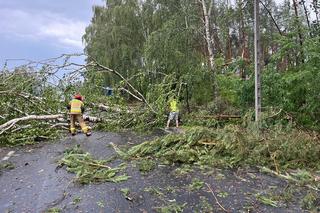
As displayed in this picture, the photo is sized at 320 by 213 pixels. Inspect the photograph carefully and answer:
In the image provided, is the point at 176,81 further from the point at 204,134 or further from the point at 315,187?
the point at 315,187

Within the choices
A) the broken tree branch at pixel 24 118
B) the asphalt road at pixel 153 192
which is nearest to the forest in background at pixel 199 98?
the broken tree branch at pixel 24 118

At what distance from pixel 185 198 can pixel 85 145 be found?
166 inches

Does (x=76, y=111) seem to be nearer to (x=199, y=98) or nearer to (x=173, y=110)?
(x=173, y=110)

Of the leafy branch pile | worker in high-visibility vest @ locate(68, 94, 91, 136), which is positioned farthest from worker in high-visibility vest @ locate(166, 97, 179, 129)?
the leafy branch pile

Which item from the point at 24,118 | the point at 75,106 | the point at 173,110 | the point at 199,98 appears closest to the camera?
the point at 24,118

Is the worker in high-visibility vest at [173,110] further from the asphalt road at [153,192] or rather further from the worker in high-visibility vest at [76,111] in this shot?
the asphalt road at [153,192]

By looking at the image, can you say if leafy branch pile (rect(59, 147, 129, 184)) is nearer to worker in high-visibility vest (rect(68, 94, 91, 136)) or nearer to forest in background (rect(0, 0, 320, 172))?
forest in background (rect(0, 0, 320, 172))

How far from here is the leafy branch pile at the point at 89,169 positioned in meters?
5.64

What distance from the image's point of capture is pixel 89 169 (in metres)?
6.11

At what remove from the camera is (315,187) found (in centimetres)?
534

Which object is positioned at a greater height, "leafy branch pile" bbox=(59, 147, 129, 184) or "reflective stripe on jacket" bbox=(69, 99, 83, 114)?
"reflective stripe on jacket" bbox=(69, 99, 83, 114)

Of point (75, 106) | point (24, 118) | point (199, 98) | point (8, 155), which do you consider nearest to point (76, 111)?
point (75, 106)

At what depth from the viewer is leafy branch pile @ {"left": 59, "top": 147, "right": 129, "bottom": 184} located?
5.64 metres

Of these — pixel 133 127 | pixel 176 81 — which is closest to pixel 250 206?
pixel 133 127
